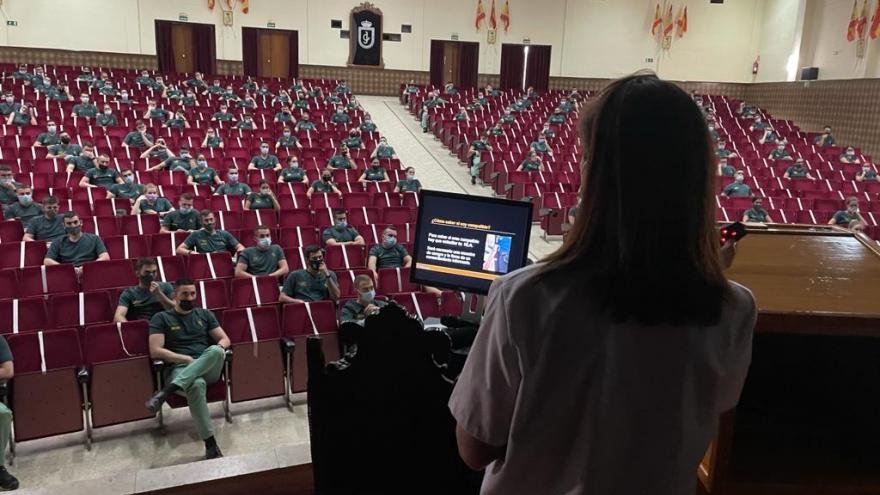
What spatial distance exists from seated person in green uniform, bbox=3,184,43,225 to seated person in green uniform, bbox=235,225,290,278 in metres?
2.73

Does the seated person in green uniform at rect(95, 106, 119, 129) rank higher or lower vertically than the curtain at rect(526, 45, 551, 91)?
lower

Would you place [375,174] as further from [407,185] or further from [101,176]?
[101,176]

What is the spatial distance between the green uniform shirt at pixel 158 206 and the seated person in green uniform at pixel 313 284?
3008mm

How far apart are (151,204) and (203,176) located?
146cm

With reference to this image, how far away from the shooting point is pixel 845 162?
1359 cm

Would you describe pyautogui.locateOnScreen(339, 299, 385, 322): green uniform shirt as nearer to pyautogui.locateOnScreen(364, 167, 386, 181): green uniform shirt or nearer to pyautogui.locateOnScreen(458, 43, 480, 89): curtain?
pyautogui.locateOnScreen(364, 167, 386, 181): green uniform shirt

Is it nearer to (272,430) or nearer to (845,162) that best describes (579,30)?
(845,162)

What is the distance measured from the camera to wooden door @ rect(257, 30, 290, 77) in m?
20.5

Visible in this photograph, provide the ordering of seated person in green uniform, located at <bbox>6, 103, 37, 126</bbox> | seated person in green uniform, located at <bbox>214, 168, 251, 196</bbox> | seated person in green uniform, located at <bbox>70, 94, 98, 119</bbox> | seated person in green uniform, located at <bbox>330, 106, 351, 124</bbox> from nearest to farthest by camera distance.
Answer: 1. seated person in green uniform, located at <bbox>214, 168, 251, 196</bbox>
2. seated person in green uniform, located at <bbox>6, 103, 37, 126</bbox>
3. seated person in green uniform, located at <bbox>70, 94, 98, 119</bbox>
4. seated person in green uniform, located at <bbox>330, 106, 351, 124</bbox>

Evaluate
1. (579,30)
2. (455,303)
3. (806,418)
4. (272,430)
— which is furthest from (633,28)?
(806,418)

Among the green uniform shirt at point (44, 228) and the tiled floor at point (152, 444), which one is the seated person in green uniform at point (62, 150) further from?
the tiled floor at point (152, 444)

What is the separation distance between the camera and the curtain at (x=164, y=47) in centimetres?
1970

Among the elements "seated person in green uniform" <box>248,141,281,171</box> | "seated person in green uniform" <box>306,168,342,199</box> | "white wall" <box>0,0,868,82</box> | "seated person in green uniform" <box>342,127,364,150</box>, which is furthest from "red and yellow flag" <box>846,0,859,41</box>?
"seated person in green uniform" <box>248,141,281,171</box>

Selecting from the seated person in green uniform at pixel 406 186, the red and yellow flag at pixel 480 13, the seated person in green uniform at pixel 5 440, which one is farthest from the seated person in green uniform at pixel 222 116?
the red and yellow flag at pixel 480 13
